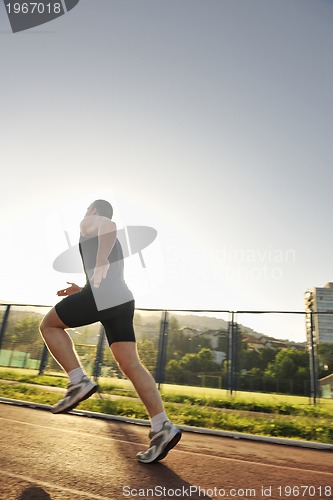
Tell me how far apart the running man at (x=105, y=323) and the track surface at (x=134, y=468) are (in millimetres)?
303

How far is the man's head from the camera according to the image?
2.94m

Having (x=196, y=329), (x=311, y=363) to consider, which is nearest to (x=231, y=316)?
(x=196, y=329)

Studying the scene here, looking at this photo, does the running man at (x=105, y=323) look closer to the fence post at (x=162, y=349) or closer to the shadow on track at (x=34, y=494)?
the shadow on track at (x=34, y=494)

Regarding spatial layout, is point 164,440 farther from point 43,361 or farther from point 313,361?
point 43,361

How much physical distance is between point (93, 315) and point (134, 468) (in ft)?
3.65

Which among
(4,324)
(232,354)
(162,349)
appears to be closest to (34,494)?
(232,354)

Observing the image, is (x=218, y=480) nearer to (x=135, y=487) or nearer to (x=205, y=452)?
(x=135, y=487)

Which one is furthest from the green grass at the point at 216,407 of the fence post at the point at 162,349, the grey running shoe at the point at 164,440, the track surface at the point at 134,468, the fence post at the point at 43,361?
the grey running shoe at the point at 164,440

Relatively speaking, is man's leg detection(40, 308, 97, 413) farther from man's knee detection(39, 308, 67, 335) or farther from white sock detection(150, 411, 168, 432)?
white sock detection(150, 411, 168, 432)

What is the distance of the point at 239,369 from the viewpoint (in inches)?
401

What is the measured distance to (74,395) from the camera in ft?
8.38

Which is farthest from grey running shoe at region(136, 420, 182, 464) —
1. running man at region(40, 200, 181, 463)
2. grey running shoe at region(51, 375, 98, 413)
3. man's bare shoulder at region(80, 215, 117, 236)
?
man's bare shoulder at region(80, 215, 117, 236)

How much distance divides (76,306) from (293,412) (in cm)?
723

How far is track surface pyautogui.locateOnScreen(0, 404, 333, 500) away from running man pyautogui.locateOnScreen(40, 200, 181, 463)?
30 centimetres
